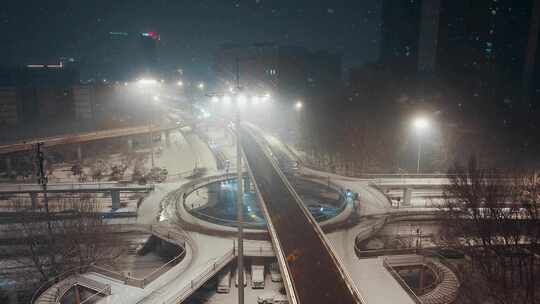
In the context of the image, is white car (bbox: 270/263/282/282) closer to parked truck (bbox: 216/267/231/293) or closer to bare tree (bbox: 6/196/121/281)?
parked truck (bbox: 216/267/231/293)

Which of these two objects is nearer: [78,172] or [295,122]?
[78,172]

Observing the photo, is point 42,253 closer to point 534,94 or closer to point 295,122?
point 295,122

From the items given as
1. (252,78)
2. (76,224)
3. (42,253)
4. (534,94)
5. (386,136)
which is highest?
(252,78)

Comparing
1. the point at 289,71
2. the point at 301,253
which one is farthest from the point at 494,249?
the point at 289,71

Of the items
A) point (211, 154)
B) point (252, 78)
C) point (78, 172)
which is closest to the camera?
point (78, 172)

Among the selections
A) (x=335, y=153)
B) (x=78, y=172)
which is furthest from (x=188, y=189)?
(x=335, y=153)

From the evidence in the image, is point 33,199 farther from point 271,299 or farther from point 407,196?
point 407,196

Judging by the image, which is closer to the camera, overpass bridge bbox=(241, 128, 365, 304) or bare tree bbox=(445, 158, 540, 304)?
overpass bridge bbox=(241, 128, 365, 304)

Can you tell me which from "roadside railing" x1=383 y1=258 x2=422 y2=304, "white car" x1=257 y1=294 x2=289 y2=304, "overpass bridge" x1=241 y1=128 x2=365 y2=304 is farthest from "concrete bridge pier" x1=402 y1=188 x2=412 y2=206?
"white car" x1=257 y1=294 x2=289 y2=304
